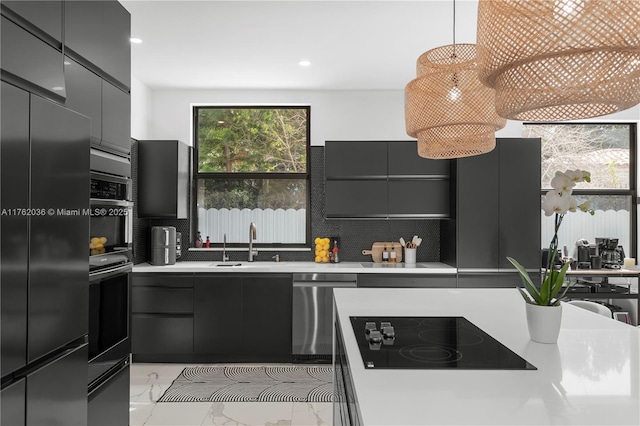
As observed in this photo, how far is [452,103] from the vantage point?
1920 mm

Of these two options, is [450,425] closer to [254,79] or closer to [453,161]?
[453,161]

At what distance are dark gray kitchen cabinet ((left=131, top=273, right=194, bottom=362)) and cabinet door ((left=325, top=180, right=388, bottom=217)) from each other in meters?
1.59

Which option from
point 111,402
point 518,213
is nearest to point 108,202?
point 111,402

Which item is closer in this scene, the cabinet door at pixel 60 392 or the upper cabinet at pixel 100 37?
the cabinet door at pixel 60 392

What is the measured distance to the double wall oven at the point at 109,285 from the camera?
2.12 meters

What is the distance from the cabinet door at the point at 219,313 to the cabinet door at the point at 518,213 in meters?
2.52

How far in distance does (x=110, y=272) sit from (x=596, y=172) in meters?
5.04

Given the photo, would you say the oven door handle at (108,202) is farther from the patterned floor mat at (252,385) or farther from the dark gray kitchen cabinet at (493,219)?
the dark gray kitchen cabinet at (493,219)

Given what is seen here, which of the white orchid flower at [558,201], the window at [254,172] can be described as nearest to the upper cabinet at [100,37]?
the white orchid flower at [558,201]

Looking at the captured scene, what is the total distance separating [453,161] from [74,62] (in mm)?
3419

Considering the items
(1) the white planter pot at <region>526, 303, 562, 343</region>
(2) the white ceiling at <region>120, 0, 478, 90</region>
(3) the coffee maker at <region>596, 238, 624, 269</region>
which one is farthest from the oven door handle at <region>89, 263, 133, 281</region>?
(3) the coffee maker at <region>596, 238, 624, 269</region>

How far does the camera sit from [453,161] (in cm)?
447

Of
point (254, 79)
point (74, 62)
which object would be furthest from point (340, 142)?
point (74, 62)

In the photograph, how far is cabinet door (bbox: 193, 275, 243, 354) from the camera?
4.24m
